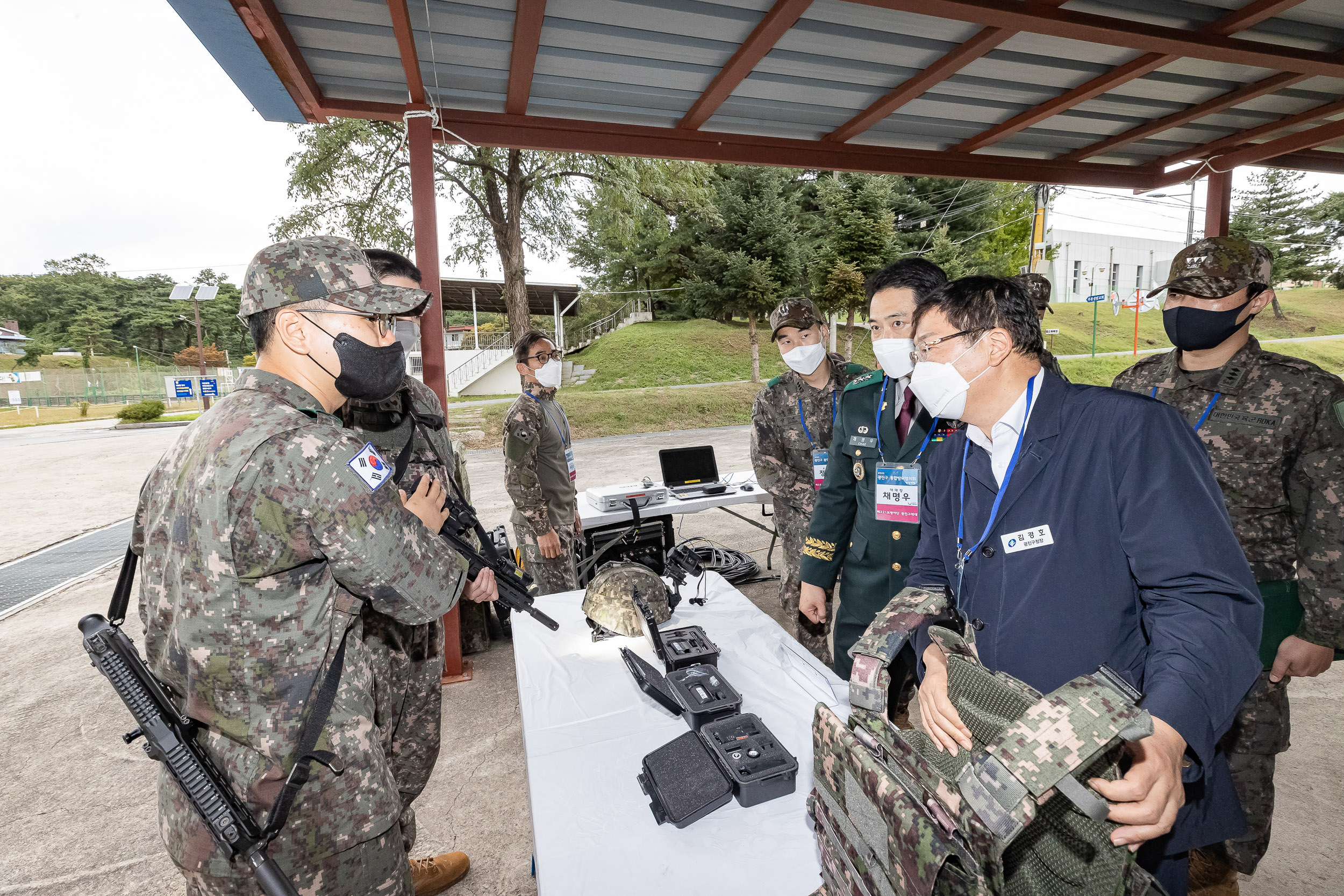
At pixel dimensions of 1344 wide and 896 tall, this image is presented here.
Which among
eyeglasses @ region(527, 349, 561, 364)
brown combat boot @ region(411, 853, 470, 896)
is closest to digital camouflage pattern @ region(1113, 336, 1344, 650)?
brown combat boot @ region(411, 853, 470, 896)

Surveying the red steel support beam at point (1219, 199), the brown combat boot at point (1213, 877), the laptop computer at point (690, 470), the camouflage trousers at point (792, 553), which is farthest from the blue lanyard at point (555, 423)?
the red steel support beam at point (1219, 199)

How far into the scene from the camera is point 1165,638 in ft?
3.59

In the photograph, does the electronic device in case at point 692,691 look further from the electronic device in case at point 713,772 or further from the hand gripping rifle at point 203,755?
the hand gripping rifle at point 203,755

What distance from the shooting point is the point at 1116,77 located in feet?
12.1

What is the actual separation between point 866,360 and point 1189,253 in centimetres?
2788

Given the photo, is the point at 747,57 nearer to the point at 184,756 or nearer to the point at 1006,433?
the point at 1006,433

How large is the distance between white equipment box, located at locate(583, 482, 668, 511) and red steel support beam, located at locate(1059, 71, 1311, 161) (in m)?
4.49

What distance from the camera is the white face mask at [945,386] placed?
1481 millimetres

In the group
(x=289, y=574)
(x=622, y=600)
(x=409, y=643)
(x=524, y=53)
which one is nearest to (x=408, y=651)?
(x=409, y=643)

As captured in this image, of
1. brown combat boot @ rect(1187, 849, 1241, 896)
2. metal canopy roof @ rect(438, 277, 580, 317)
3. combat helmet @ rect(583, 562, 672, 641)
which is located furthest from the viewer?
metal canopy roof @ rect(438, 277, 580, 317)

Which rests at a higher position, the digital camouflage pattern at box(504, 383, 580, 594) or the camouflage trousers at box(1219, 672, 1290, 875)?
the digital camouflage pattern at box(504, 383, 580, 594)

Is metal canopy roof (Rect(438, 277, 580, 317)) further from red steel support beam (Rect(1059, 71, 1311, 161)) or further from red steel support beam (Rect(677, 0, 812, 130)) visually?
red steel support beam (Rect(1059, 71, 1311, 161))

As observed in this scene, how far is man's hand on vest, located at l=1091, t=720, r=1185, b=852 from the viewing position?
2.80 feet

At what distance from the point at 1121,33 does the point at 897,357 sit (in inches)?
92.2
